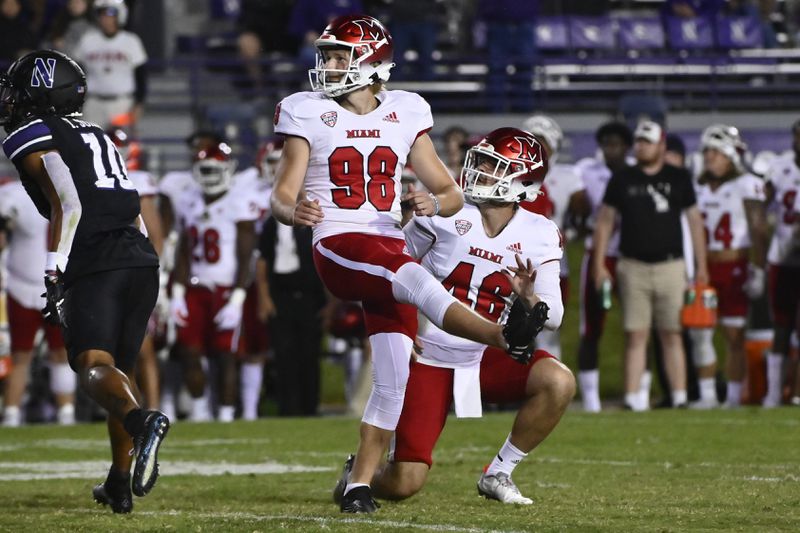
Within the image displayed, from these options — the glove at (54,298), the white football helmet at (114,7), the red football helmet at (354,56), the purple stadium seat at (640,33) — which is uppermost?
the white football helmet at (114,7)

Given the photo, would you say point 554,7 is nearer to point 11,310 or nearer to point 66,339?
point 11,310

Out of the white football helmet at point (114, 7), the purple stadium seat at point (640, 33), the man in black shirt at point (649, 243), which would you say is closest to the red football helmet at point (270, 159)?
the man in black shirt at point (649, 243)

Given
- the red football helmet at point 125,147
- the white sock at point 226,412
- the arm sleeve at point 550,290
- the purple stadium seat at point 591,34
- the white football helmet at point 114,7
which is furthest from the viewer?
the purple stadium seat at point 591,34

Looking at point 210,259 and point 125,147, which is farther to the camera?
point 210,259

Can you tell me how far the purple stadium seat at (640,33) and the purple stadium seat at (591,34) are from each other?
14 centimetres

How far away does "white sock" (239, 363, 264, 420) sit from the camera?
36.1 feet

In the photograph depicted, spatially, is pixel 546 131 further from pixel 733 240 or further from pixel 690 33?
pixel 690 33

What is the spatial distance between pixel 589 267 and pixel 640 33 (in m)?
8.09

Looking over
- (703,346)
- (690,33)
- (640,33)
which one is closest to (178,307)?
(703,346)

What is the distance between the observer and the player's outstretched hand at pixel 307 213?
4.91 metres

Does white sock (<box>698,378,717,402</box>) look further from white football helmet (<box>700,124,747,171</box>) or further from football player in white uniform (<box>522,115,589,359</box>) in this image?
white football helmet (<box>700,124,747,171</box>)

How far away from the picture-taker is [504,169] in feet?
17.9

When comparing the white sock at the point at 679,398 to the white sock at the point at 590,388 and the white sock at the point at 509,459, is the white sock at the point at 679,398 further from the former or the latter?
the white sock at the point at 509,459

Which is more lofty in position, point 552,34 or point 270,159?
point 552,34
